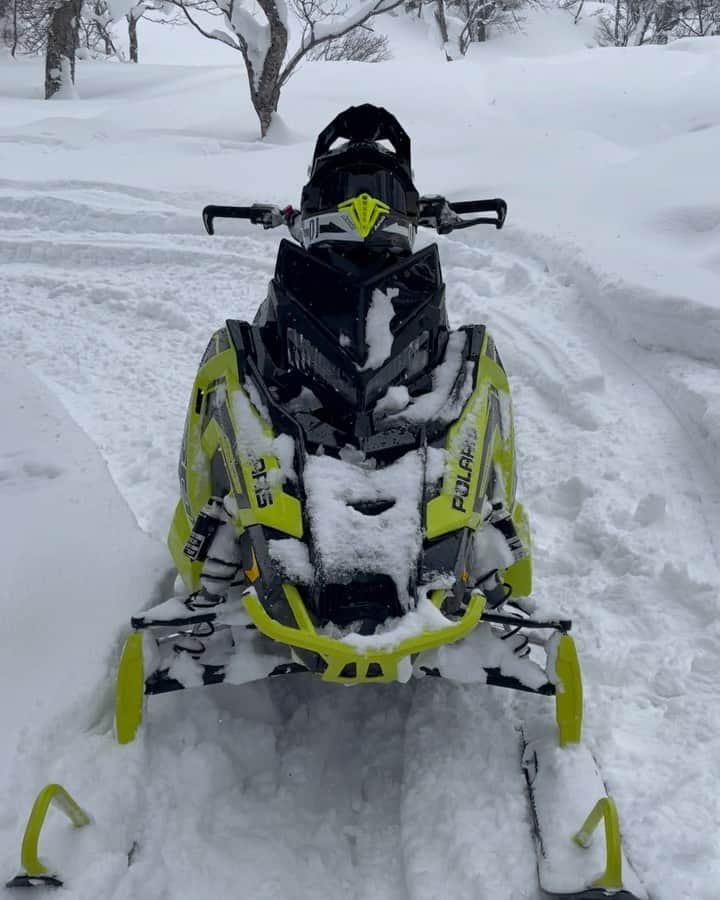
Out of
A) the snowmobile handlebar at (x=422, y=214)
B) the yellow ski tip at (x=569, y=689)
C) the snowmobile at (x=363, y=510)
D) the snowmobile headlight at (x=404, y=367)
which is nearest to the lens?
the snowmobile at (x=363, y=510)

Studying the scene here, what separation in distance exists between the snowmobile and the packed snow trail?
0.12 metres

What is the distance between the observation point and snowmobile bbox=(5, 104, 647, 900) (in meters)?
1.91

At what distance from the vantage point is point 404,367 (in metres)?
2.48

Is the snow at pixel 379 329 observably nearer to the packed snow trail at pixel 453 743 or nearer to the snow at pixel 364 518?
the snow at pixel 364 518

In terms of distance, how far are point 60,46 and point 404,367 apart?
51.7 ft

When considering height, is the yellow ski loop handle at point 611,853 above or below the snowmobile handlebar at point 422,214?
below

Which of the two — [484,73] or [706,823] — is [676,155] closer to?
[706,823]

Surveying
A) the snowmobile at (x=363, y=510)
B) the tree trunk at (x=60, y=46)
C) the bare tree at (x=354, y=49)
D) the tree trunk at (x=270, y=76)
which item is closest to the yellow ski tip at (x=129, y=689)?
the snowmobile at (x=363, y=510)

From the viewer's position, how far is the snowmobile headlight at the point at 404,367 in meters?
2.38

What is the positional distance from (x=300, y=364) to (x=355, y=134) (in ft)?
3.55

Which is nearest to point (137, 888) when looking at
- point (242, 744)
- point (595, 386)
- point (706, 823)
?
point (242, 744)

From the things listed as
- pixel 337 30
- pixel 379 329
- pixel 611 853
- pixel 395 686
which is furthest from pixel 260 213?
pixel 337 30

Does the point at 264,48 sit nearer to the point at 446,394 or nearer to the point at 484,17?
the point at 446,394

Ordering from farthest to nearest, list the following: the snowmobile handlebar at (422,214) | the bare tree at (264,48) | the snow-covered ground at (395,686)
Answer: the bare tree at (264,48)
the snowmobile handlebar at (422,214)
the snow-covered ground at (395,686)
